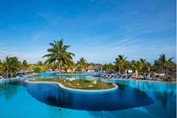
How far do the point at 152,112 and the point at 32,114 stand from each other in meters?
10.2

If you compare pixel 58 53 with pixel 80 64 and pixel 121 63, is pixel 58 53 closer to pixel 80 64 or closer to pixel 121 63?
pixel 121 63

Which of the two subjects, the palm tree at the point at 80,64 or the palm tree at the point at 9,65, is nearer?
the palm tree at the point at 9,65

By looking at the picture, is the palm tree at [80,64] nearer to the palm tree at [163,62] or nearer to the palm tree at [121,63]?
the palm tree at [121,63]

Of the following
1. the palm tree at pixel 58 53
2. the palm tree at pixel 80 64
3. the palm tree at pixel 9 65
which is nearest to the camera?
the palm tree at pixel 58 53

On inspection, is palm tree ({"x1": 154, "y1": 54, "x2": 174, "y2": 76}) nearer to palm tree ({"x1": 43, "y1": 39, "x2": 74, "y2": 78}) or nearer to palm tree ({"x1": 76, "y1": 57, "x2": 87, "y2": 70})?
palm tree ({"x1": 43, "y1": 39, "x2": 74, "y2": 78})

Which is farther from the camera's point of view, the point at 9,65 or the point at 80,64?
the point at 80,64

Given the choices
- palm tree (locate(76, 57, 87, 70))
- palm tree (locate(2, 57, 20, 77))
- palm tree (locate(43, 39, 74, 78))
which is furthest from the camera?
palm tree (locate(76, 57, 87, 70))

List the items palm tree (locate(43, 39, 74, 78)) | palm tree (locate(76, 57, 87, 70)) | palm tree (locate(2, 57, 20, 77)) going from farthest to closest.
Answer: palm tree (locate(76, 57, 87, 70)) → palm tree (locate(2, 57, 20, 77)) → palm tree (locate(43, 39, 74, 78))

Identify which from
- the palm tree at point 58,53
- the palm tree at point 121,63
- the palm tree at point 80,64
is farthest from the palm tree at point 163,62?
the palm tree at point 80,64

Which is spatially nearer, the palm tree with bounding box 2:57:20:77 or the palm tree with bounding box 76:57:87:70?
the palm tree with bounding box 2:57:20:77

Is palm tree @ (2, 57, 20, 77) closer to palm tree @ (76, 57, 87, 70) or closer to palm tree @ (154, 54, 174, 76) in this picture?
palm tree @ (76, 57, 87, 70)

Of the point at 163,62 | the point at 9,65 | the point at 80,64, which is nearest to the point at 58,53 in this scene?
the point at 9,65

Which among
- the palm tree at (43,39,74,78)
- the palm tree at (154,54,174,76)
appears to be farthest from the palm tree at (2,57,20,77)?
the palm tree at (154,54,174,76)

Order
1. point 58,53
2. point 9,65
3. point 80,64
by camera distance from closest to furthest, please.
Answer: point 58,53
point 9,65
point 80,64
